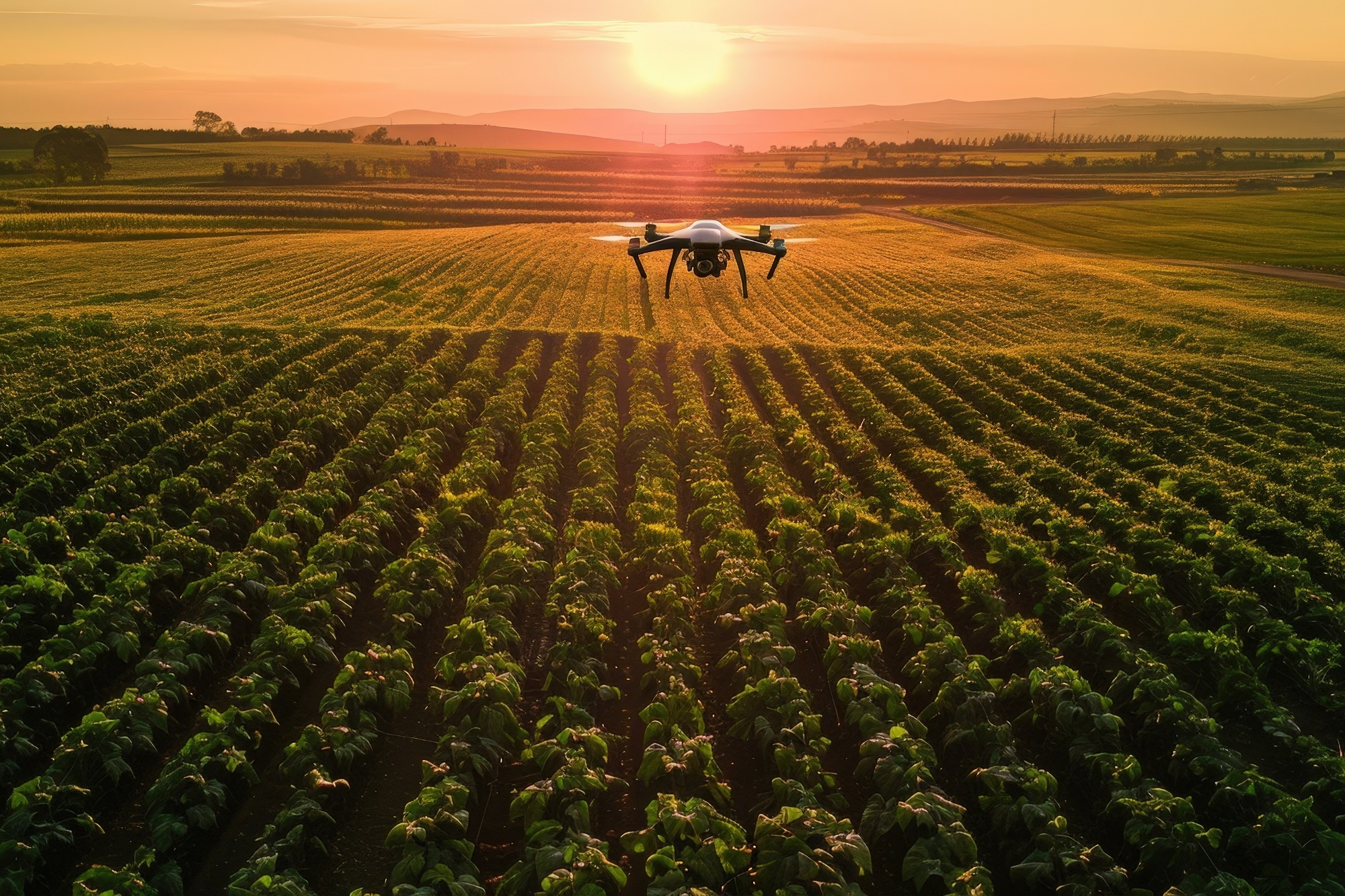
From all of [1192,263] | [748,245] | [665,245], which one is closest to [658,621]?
[665,245]

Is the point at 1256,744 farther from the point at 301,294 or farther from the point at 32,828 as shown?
the point at 301,294

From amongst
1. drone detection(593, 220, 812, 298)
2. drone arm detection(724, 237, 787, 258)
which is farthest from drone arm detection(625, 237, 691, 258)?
drone arm detection(724, 237, 787, 258)

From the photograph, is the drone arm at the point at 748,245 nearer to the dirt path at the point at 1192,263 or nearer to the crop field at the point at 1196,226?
the dirt path at the point at 1192,263

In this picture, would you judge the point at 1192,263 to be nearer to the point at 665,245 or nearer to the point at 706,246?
the point at 706,246

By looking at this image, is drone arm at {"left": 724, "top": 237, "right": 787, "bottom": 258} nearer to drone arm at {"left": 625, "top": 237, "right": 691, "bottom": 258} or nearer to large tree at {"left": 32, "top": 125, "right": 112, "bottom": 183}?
drone arm at {"left": 625, "top": 237, "right": 691, "bottom": 258}

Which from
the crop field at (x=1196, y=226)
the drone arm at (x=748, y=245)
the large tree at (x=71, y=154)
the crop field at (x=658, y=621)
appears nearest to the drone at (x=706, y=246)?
the drone arm at (x=748, y=245)
